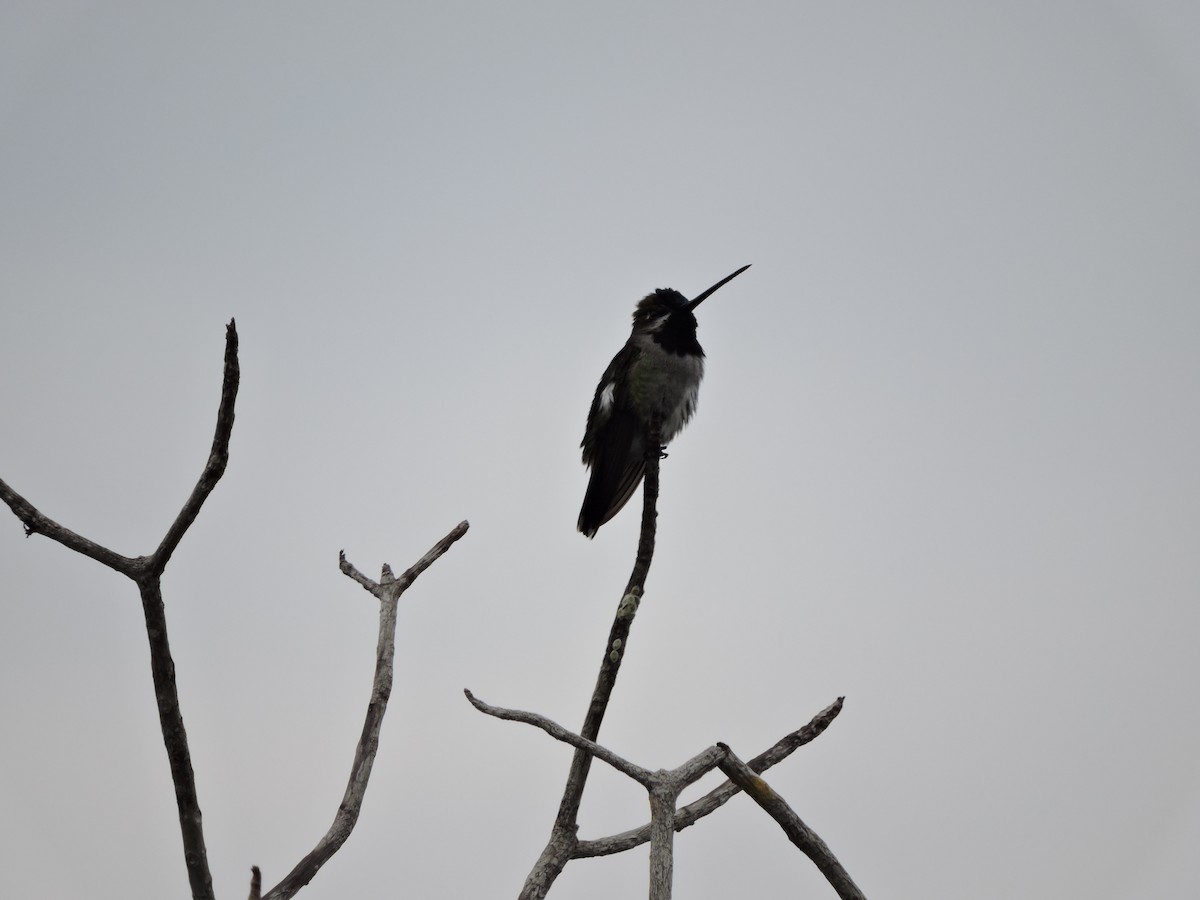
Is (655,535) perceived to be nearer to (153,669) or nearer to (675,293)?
(153,669)

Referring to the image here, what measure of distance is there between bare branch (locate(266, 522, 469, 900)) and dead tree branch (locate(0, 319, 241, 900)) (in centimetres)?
54

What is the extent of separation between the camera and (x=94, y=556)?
300cm

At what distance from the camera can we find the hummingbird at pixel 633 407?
6.98m

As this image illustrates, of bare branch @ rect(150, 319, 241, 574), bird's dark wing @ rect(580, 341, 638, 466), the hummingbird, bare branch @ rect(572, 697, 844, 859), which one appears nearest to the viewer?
bare branch @ rect(150, 319, 241, 574)

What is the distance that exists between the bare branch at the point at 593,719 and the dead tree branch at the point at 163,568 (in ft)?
4.70

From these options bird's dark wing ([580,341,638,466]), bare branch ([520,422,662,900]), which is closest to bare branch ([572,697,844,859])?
bare branch ([520,422,662,900])

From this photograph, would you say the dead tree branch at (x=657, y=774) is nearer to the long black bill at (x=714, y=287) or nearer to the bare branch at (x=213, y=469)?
the bare branch at (x=213, y=469)

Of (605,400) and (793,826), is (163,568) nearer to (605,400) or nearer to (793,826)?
(793,826)

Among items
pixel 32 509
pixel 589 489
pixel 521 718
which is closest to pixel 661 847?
pixel 521 718

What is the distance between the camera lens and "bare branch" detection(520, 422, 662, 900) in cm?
407

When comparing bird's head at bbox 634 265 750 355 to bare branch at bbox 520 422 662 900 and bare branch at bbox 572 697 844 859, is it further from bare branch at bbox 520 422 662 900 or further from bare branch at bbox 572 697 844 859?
bare branch at bbox 572 697 844 859

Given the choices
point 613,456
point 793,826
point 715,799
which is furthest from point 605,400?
point 793,826

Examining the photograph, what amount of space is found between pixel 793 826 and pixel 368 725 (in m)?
1.65

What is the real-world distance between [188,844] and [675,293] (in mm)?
5484
